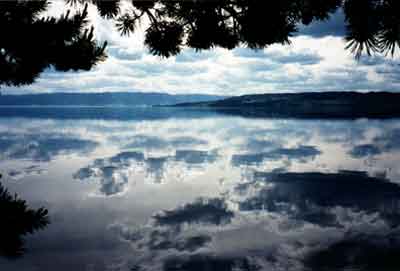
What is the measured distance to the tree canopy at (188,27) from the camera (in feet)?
5.44

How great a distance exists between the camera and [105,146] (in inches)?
1419

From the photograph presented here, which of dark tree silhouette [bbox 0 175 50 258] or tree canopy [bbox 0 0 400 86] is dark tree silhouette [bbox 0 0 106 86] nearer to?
tree canopy [bbox 0 0 400 86]

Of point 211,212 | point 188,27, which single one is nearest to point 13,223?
point 188,27

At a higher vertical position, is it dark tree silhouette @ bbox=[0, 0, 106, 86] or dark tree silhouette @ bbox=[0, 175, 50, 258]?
dark tree silhouette @ bbox=[0, 0, 106, 86]

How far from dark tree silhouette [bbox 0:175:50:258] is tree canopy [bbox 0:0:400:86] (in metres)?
0.70

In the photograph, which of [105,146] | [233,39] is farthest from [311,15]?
[105,146]

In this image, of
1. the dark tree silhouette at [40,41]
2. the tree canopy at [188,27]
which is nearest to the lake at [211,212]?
the tree canopy at [188,27]

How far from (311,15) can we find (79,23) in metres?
1.39

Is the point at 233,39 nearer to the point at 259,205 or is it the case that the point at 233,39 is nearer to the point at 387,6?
the point at 387,6

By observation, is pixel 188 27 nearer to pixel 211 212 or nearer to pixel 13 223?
pixel 13 223

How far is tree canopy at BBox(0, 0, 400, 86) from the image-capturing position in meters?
1.66

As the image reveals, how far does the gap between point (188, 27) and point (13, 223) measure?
1967 mm

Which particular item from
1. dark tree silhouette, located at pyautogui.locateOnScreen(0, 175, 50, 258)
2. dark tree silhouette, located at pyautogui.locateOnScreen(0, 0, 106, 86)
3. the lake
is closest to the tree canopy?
dark tree silhouette, located at pyautogui.locateOnScreen(0, 0, 106, 86)

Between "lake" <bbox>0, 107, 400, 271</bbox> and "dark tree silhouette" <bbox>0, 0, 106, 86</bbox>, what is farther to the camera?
"lake" <bbox>0, 107, 400, 271</bbox>
